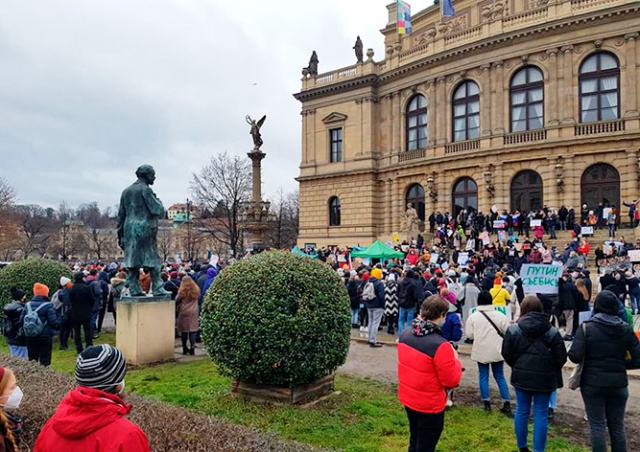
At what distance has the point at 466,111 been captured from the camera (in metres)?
36.1

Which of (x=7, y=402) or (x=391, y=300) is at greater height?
(x=7, y=402)

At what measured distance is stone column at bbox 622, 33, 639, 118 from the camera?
96.6 ft

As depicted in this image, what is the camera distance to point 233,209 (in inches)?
1844

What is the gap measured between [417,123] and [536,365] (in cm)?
3541

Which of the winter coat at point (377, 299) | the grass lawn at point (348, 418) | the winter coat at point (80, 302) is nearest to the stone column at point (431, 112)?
the winter coat at point (377, 299)

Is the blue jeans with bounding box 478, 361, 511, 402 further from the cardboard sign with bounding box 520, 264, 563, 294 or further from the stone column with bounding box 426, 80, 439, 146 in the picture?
the stone column with bounding box 426, 80, 439, 146

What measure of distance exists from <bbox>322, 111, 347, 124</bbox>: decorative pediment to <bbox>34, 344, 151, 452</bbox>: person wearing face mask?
135 feet

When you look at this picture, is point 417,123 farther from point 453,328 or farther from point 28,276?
point 453,328

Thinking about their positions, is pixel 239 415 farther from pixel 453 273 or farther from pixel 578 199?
pixel 578 199

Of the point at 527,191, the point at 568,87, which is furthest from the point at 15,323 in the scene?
the point at 568,87

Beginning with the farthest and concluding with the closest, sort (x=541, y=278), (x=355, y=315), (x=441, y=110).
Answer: (x=441, y=110)
(x=355, y=315)
(x=541, y=278)

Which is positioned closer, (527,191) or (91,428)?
(91,428)

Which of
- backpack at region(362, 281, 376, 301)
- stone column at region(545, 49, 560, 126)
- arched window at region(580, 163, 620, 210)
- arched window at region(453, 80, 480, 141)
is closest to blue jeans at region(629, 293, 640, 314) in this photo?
backpack at region(362, 281, 376, 301)

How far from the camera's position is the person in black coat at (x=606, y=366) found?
536 centimetres
